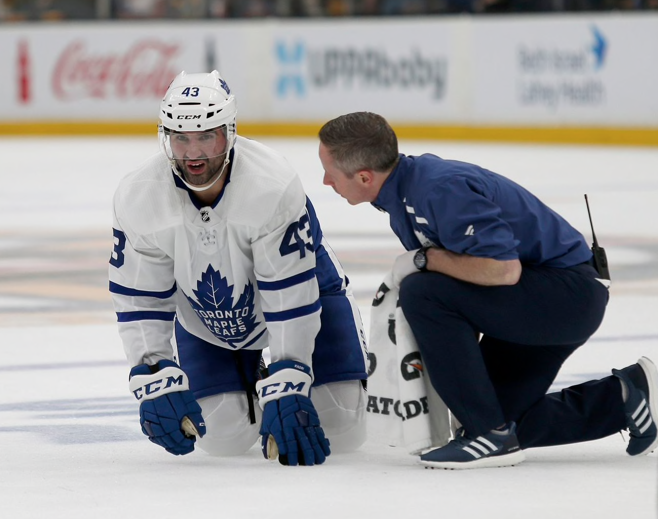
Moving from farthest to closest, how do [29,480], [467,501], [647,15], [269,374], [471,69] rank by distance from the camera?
[471,69] → [647,15] → [269,374] → [29,480] → [467,501]

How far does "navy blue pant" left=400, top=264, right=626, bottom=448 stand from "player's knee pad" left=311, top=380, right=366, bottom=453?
16.1 inches

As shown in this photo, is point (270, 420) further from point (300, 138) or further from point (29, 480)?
point (300, 138)

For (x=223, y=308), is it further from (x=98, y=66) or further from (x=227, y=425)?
(x=98, y=66)

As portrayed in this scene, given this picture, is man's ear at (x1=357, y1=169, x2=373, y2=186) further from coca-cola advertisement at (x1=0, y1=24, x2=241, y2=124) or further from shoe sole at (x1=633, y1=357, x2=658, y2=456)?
coca-cola advertisement at (x1=0, y1=24, x2=241, y2=124)

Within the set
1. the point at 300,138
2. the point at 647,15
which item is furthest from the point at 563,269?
the point at 300,138

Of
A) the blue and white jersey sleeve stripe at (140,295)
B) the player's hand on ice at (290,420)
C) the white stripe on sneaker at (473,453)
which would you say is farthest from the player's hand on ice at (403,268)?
the blue and white jersey sleeve stripe at (140,295)

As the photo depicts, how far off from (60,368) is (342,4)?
32.4 ft

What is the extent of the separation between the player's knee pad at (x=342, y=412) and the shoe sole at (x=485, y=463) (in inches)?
15.3

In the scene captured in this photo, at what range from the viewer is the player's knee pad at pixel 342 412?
3367 mm

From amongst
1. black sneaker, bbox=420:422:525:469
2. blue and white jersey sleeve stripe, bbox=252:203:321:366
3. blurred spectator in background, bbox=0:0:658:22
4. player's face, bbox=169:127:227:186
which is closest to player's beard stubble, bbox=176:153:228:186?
player's face, bbox=169:127:227:186

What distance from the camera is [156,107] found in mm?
14086

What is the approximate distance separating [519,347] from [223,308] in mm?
724

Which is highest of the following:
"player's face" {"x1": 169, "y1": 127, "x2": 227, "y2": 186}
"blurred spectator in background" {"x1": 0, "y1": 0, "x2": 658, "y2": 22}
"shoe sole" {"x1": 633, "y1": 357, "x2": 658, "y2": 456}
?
"player's face" {"x1": 169, "y1": 127, "x2": 227, "y2": 186}

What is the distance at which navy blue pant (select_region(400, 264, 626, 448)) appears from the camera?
117 inches
